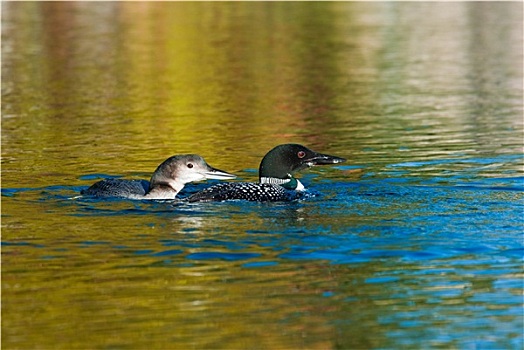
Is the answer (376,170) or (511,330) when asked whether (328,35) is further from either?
(511,330)

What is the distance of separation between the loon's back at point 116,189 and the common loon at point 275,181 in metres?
0.53

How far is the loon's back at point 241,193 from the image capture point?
1088cm

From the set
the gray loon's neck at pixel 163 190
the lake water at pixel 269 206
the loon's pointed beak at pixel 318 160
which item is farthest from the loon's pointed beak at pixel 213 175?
the loon's pointed beak at pixel 318 160

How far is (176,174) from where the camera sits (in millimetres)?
11359

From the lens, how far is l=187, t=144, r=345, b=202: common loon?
1090cm

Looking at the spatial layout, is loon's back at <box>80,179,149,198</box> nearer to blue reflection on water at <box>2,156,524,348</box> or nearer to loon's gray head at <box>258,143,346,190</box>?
blue reflection on water at <box>2,156,524,348</box>

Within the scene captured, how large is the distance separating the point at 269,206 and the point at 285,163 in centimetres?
118

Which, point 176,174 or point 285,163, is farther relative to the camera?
point 285,163

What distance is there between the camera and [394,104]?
18250 millimetres

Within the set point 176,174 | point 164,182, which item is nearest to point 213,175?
point 176,174

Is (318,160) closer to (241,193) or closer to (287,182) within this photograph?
(287,182)


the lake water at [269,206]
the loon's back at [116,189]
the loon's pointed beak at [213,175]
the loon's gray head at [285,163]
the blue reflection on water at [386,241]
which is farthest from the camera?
the loon's gray head at [285,163]

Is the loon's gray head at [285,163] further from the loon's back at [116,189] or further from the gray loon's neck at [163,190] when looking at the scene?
the loon's back at [116,189]

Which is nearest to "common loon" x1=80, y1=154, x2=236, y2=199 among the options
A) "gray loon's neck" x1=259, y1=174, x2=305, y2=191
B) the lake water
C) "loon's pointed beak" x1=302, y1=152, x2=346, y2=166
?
the lake water
